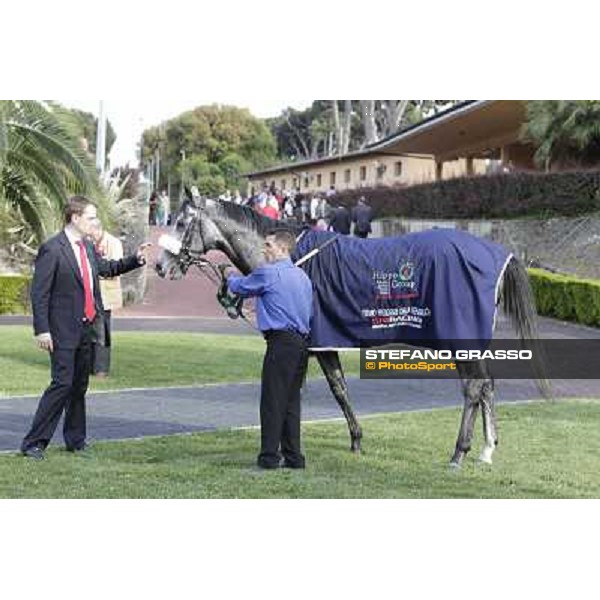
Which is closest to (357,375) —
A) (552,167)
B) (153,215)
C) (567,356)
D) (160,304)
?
(567,356)

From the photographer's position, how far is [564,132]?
21.1m

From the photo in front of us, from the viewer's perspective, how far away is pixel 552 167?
2256 cm

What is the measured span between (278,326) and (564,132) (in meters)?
16.6

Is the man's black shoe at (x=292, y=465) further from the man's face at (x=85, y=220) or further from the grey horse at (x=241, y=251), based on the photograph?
the man's face at (x=85, y=220)

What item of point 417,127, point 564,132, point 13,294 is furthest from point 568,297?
point 13,294

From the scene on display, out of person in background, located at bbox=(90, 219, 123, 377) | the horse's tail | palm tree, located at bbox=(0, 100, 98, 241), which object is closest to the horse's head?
the horse's tail

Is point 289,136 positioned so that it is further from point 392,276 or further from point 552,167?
point 392,276

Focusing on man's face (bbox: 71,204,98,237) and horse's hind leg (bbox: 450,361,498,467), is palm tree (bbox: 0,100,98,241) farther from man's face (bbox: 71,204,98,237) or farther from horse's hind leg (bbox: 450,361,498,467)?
horse's hind leg (bbox: 450,361,498,467)

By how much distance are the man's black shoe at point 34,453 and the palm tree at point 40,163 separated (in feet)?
14.0

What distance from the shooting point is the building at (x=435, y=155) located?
23156mm

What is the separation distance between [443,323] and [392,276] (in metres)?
0.50

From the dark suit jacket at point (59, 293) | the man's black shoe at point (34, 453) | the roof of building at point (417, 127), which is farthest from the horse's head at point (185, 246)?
the roof of building at point (417, 127)

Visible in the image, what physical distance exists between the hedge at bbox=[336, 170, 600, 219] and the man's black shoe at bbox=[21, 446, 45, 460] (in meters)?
15.4

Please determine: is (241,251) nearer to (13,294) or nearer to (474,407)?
(474,407)
